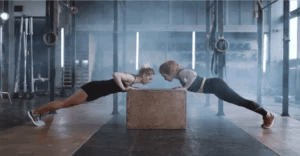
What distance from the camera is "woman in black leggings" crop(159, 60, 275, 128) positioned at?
3.70 metres

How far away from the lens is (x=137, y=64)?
1449 centimetres

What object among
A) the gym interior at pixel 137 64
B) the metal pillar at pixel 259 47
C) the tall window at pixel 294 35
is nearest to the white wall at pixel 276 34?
the gym interior at pixel 137 64

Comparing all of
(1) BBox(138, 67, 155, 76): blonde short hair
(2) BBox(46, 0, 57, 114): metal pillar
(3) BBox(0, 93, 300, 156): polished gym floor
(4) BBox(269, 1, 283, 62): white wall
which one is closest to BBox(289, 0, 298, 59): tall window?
(4) BBox(269, 1, 283, 62): white wall

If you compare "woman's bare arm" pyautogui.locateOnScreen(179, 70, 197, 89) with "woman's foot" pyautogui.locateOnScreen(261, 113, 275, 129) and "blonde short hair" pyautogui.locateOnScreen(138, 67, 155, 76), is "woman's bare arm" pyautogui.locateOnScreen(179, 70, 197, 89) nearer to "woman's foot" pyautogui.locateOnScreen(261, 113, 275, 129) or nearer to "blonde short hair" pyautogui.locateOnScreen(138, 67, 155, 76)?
"blonde short hair" pyautogui.locateOnScreen(138, 67, 155, 76)

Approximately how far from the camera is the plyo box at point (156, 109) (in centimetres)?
371

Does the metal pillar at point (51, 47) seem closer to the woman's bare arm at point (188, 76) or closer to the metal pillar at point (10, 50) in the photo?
the woman's bare arm at point (188, 76)

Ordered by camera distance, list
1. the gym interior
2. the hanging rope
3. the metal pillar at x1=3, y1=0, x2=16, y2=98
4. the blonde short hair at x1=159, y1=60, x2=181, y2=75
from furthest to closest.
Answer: the metal pillar at x1=3, y1=0, x2=16, y2=98
the hanging rope
the blonde short hair at x1=159, y1=60, x2=181, y2=75
the gym interior

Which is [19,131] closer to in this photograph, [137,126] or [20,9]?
[137,126]

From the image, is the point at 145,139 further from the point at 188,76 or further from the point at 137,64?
the point at 137,64

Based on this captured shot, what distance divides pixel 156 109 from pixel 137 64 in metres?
10.9

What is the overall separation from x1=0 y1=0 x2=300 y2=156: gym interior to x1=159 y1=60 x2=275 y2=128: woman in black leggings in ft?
1.06

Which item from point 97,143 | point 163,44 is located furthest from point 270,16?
point 97,143

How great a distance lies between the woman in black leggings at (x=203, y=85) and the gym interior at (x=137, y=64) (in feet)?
1.06

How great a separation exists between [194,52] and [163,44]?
178 centimetres
